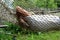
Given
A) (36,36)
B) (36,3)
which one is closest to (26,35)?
(36,36)

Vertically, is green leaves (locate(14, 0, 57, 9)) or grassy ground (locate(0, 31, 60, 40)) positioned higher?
green leaves (locate(14, 0, 57, 9))

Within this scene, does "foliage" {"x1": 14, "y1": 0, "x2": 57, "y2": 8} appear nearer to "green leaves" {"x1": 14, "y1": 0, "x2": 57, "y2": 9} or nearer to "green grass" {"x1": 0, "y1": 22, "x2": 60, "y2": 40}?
"green leaves" {"x1": 14, "y1": 0, "x2": 57, "y2": 9}

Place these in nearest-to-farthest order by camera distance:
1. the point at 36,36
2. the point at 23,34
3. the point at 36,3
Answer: the point at 36,36 → the point at 23,34 → the point at 36,3

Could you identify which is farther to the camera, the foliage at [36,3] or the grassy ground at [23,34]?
the foliage at [36,3]

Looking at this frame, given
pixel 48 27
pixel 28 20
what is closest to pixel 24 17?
pixel 28 20

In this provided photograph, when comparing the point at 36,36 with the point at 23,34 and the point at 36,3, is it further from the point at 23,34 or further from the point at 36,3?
the point at 36,3

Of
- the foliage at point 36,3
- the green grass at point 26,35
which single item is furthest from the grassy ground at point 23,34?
the foliage at point 36,3

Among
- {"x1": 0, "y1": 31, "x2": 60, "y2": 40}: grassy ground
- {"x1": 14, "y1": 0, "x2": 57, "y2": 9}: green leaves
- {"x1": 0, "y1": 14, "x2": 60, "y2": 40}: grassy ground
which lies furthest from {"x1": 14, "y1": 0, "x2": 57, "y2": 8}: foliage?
{"x1": 0, "y1": 31, "x2": 60, "y2": 40}: grassy ground

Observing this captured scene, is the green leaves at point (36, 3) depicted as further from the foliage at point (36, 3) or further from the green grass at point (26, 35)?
the green grass at point (26, 35)

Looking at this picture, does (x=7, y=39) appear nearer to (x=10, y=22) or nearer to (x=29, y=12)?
(x=10, y=22)

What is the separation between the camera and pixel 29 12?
7605 millimetres

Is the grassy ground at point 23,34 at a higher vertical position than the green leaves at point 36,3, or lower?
lower

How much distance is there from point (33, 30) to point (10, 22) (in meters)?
0.72

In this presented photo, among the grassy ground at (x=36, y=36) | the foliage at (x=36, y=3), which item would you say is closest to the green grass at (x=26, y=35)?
the grassy ground at (x=36, y=36)
